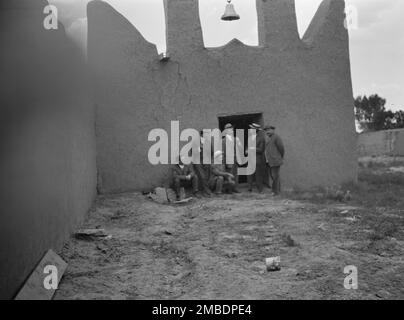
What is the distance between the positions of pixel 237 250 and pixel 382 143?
19.3 meters

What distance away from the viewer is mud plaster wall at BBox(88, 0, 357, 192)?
36.9 ft

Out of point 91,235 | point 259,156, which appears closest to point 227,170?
point 259,156

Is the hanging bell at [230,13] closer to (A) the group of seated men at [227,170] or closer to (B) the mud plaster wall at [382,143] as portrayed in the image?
(A) the group of seated men at [227,170]

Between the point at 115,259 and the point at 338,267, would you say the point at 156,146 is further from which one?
the point at 338,267

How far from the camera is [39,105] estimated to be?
17.6 ft

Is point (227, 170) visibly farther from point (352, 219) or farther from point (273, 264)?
point (273, 264)

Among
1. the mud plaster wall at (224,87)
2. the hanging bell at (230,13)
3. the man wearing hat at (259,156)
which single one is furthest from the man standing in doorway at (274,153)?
the hanging bell at (230,13)

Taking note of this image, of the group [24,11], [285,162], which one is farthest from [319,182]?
[24,11]

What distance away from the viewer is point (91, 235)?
716cm

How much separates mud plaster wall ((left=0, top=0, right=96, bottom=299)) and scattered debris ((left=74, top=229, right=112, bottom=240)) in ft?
0.51

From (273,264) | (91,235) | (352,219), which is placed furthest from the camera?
(352,219)

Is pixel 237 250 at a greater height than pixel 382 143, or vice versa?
pixel 382 143

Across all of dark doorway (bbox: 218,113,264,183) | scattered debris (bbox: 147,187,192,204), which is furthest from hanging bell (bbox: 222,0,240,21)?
scattered debris (bbox: 147,187,192,204)

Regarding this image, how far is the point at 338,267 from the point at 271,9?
26.4ft
